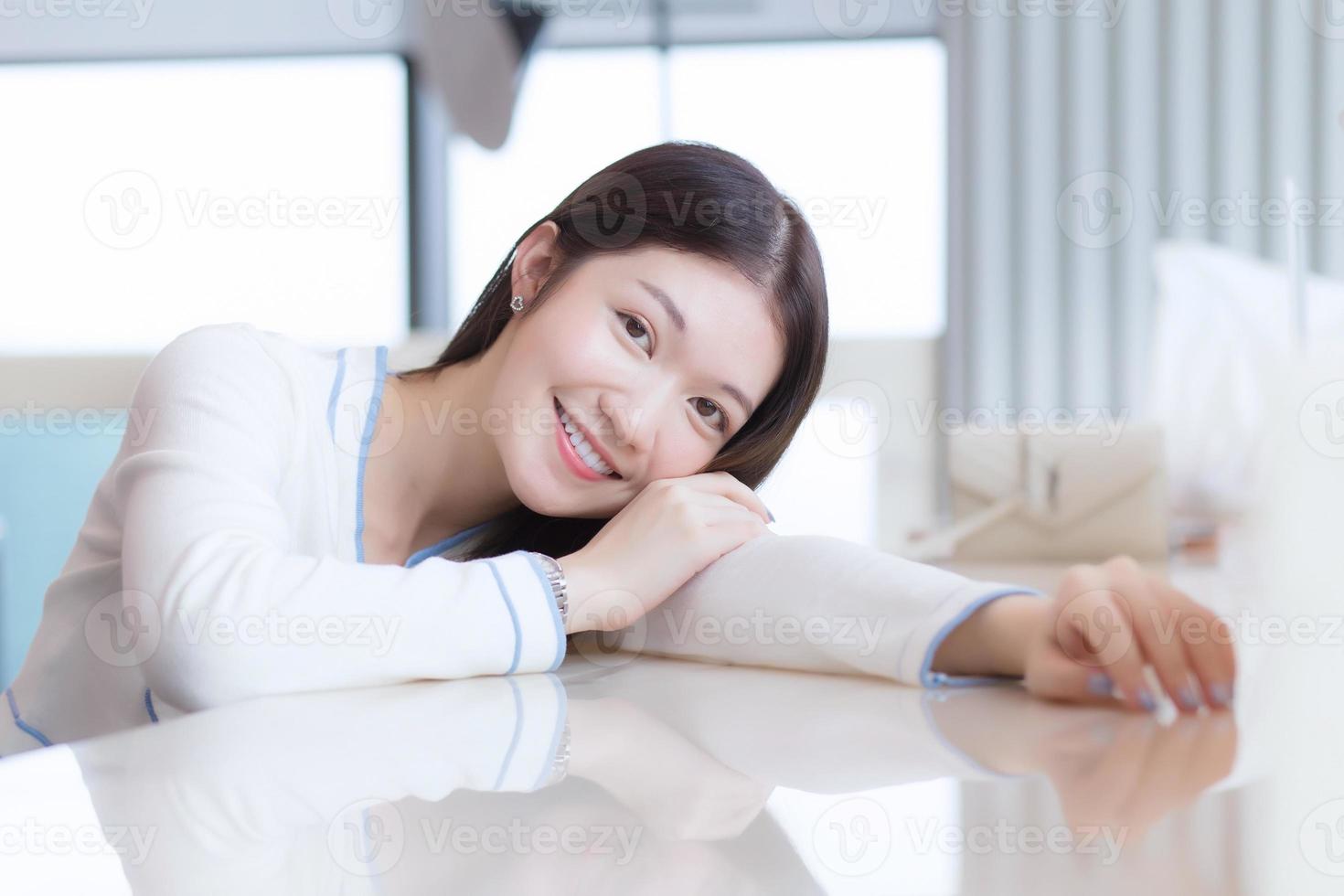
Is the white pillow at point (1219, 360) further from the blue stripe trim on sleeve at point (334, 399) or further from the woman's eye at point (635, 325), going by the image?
the blue stripe trim on sleeve at point (334, 399)

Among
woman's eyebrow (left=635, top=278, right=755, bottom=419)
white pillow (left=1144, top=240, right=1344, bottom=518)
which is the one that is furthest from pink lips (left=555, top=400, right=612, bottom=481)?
white pillow (left=1144, top=240, right=1344, bottom=518)

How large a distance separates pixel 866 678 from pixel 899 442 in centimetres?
138

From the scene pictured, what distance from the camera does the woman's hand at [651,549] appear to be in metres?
0.66

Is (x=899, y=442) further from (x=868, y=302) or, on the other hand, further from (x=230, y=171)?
(x=230, y=171)

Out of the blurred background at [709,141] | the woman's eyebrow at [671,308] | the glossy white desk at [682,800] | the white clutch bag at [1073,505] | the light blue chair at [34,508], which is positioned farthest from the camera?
the light blue chair at [34,508]

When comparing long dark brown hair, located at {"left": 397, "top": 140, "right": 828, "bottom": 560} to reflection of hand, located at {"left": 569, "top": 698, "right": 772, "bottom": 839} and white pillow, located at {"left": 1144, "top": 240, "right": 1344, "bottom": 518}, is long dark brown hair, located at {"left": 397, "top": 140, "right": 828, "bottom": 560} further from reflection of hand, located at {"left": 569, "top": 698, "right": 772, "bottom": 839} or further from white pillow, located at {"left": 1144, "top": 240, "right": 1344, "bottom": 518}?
white pillow, located at {"left": 1144, "top": 240, "right": 1344, "bottom": 518}

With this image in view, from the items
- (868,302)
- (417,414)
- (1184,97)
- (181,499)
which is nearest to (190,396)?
(181,499)

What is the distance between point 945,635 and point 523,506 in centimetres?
47

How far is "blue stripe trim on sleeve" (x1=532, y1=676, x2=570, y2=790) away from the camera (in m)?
0.40

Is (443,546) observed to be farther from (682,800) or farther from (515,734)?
(682,800)

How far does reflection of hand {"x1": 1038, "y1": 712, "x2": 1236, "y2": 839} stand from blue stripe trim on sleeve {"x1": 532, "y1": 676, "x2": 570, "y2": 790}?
0.58 feet

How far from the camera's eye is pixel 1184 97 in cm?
259

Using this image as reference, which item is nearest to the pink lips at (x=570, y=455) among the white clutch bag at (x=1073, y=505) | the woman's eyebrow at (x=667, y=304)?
the woman's eyebrow at (x=667, y=304)

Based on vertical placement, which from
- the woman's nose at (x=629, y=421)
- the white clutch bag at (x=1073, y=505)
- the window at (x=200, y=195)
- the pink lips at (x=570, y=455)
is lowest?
the white clutch bag at (x=1073, y=505)
